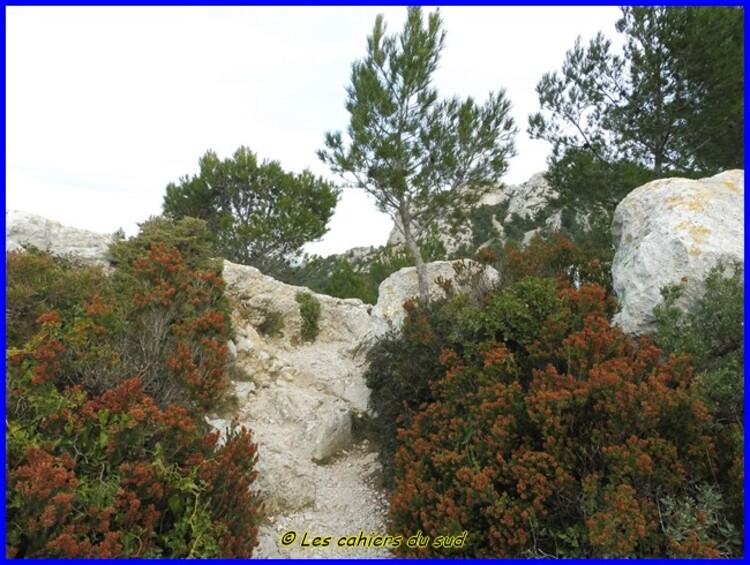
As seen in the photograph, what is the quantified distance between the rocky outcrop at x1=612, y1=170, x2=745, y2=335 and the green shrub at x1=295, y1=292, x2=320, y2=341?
8.11 m

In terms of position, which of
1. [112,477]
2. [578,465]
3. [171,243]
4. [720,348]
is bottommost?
[112,477]

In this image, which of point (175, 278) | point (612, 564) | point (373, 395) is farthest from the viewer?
point (175, 278)

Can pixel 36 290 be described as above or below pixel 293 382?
above

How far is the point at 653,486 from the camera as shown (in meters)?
4.07

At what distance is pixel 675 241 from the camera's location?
603 cm

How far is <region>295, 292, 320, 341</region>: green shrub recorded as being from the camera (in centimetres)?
1288

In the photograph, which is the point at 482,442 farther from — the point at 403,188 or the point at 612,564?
the point at 403,188

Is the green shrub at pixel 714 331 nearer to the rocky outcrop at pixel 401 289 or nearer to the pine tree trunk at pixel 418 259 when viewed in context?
the rocky outcrop at pixel 401 289

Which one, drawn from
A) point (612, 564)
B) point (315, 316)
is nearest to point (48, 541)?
point (612, 564)

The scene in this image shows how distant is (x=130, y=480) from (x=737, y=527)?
4939 mm

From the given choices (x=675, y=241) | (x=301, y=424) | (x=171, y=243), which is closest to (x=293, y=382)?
(x=301, y=424)

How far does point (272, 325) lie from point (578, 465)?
A: 359 inches

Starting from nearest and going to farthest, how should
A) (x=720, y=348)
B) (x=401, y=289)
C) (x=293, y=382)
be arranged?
(x=720, y=348) < (x=293, y=382) < (x=401, y=289)

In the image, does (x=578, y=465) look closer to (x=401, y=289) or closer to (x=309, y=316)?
(x=401, y=289)
